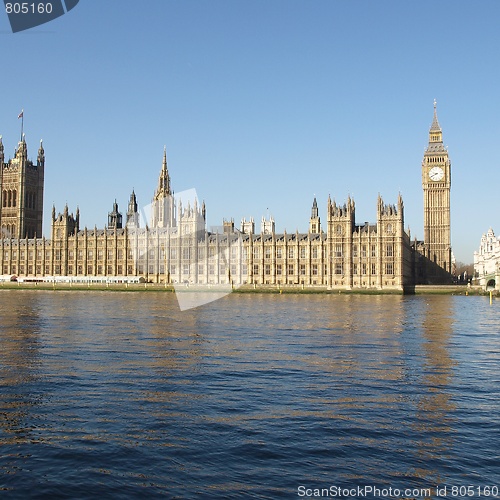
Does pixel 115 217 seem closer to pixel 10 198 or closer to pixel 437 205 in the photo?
pixel 10 198

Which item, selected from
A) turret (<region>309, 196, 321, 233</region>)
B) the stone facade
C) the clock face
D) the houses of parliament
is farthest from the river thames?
the stone facade

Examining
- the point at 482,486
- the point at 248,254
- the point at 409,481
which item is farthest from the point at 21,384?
the point at 248,254

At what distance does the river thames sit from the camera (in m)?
13.8

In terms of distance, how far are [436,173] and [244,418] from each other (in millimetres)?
141580

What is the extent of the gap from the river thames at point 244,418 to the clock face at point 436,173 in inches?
4748

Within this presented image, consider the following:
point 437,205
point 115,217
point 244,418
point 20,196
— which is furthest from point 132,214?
point 244,418

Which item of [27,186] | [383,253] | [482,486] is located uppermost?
[27,186]

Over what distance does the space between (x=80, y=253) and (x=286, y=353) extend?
12802 centimetres

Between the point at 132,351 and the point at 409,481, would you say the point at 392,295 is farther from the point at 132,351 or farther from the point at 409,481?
the point at 409,481

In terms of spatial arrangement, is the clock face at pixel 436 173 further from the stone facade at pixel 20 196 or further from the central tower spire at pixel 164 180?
the stone facade at pixel 20 196

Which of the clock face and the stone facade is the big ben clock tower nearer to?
the clock face

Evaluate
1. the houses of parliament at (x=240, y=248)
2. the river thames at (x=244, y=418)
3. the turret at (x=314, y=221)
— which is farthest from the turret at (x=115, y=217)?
the river thames at (x=244, y=418)

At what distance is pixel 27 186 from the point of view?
179750 mm

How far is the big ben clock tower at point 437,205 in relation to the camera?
144750 millimetres
